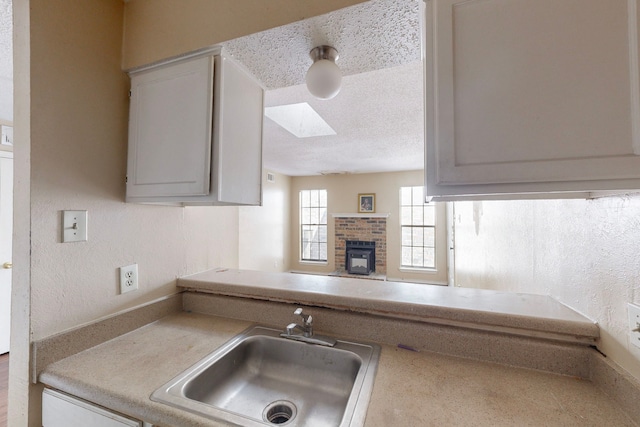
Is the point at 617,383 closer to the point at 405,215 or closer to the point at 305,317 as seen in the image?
the point at 305,317

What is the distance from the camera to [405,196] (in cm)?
562

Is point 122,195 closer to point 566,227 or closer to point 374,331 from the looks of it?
point 374,331

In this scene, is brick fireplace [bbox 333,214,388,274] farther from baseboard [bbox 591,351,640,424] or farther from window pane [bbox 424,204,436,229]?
baseboard [bbox 591,351,640,424]

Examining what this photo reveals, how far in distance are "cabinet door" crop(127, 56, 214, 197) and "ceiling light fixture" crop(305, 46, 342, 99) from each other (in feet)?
1.31

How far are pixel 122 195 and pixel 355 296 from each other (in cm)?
114

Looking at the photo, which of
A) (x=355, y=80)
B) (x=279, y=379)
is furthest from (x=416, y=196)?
(x=279, y=379)

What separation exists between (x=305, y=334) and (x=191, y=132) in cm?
96

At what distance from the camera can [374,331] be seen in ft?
3.58

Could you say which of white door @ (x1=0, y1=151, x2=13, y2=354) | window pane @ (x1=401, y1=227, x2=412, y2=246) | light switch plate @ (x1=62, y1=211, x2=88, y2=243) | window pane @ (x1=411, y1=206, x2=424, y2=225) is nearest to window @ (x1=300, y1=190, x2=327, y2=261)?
window pane @ (x1=401, y1=227, x2=412, y2=246)

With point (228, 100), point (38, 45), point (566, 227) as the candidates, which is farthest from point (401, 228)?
point (38, 45)

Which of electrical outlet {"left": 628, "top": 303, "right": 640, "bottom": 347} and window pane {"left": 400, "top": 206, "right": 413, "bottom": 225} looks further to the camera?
window pane {"left": 400, "top": 206, "right": 413, "bottom": 225}

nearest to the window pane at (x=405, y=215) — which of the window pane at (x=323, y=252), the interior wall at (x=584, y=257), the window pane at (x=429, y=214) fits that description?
the window pane at (x=429, y=214)

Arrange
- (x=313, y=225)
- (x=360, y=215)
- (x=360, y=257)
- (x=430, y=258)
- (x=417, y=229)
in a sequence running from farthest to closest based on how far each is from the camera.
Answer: (x=313, y=225) < (x=360, y=215) < (x=360, y=257) < (x=417, y=229) < (x=430, y=258)

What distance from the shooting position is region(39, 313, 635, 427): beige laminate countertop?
2.23 ft
